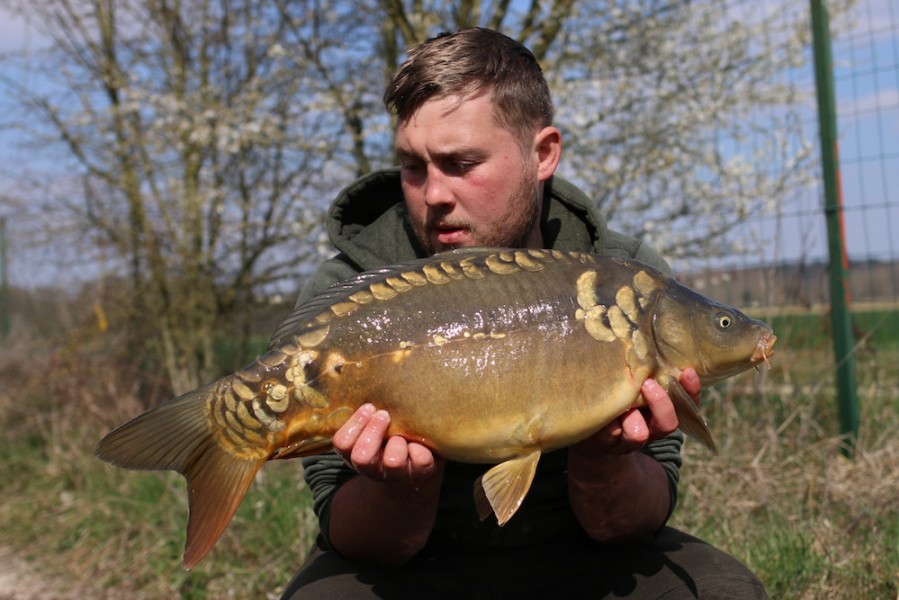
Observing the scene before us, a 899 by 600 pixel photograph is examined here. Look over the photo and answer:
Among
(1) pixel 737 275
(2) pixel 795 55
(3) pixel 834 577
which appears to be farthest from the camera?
(2) pixel 795 55

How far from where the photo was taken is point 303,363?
1575 millimetres

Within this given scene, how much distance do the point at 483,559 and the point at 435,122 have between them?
3.08 feet

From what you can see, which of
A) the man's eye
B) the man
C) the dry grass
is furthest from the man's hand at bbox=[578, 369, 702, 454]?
the dry grass

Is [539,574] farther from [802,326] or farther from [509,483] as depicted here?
[802,326]

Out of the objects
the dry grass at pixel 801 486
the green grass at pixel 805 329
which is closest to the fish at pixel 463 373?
the dry grass at pixel 801 486

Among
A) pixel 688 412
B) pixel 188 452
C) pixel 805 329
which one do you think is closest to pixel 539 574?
pixel 688 412

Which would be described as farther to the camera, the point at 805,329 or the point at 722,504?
the point at 805,329

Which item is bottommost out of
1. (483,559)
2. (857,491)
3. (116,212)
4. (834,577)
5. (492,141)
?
(857,491)

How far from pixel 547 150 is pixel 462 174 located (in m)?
0.29

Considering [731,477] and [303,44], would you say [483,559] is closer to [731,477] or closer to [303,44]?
[731,477]

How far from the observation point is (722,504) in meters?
3.06

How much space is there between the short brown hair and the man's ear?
0.08 ft

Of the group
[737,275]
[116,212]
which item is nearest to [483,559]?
[737,275]

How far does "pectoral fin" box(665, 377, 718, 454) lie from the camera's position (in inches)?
62.4
